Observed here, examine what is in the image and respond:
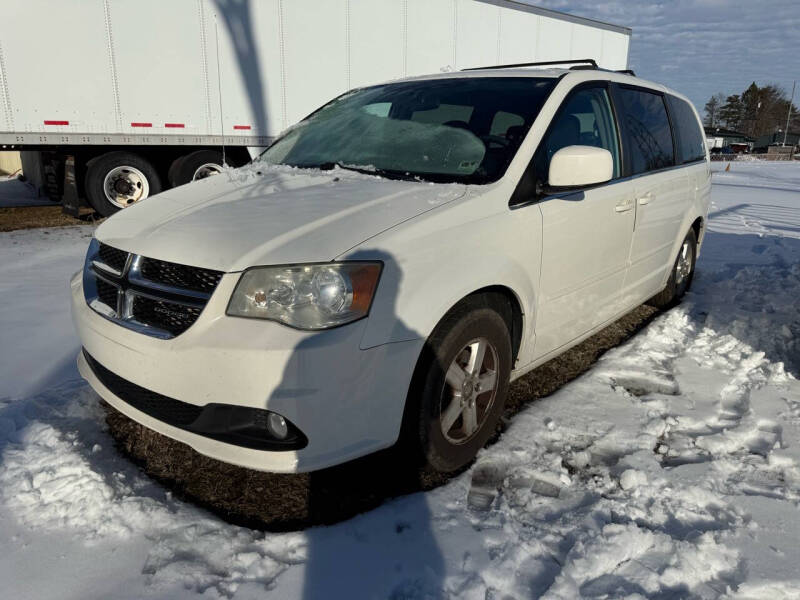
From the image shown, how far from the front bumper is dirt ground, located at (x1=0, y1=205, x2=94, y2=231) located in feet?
25.7

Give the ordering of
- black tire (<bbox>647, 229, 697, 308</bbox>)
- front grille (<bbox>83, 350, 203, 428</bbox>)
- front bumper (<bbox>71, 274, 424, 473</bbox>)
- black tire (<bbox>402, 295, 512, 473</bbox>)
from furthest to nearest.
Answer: black tire (<bbox>647, 229, 697, 308</bbox>), black tire (<bbox>402, 295, 512, 473</bbox>), front grille (<bbox>83, 350, 203, 428</bbox>), front bumper (<bbox>71, 274, 424, 473</bbox>)

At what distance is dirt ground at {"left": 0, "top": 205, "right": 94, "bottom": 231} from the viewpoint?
863 centimetres

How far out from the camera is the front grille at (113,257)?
234 centimetres

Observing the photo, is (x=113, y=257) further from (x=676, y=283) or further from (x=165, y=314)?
(x=676, y=283)

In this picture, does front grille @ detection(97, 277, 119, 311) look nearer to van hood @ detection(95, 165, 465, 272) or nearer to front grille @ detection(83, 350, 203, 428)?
van hood @ detection(95, 165, 465, 272)

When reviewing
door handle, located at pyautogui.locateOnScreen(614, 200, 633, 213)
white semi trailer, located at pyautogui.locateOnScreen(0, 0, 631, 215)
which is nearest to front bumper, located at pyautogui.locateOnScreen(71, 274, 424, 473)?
door handle, located at pyautogui.locateOnScreen(614, 200, 633, 213)

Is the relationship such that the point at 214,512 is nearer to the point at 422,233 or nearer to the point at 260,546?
the point at 260,546

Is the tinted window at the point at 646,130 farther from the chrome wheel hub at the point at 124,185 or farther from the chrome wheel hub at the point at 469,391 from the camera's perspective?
the chrome wheel hub at the point at 124,185

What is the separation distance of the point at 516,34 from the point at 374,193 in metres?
10.6

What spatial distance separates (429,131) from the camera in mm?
3010

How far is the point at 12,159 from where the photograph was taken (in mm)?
18703

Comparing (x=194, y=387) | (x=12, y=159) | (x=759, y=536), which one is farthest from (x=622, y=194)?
(x=12, y=159)

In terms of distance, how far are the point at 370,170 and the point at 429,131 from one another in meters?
0.41

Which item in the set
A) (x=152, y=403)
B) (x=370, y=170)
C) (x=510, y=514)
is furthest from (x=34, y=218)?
(x=510, y=514)
